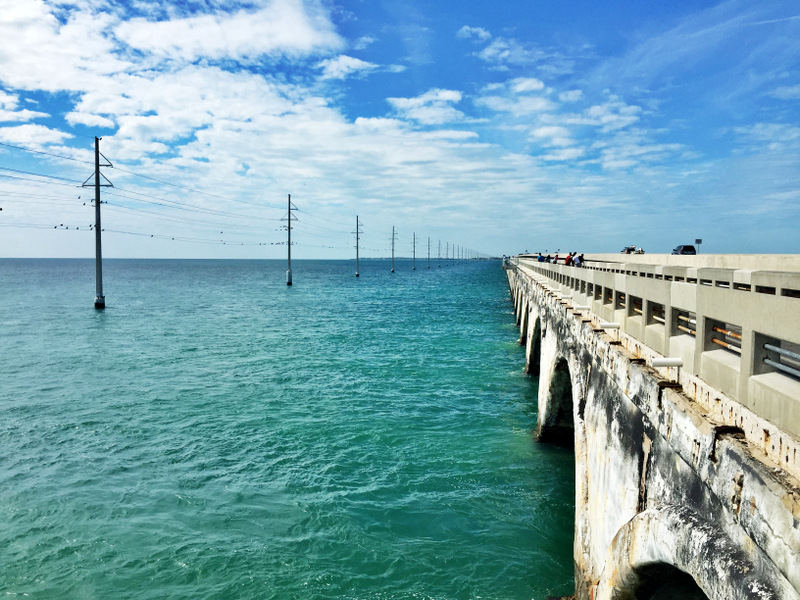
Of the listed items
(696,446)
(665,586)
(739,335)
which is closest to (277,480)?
(665,586)

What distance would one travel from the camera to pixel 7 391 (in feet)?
74.7

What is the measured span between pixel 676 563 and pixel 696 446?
1058mm

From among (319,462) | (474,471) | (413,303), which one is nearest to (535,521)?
(474,471)

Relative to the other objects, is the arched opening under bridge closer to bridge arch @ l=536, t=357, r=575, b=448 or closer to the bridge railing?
the bridge railing

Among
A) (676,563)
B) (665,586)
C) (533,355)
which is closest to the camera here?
(676,563)

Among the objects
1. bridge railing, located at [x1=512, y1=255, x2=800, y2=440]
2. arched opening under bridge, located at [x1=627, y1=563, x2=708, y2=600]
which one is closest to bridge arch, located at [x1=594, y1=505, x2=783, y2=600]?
arched opening under bridge, located at [x1=627, y1=563, x2=708, y2=600]

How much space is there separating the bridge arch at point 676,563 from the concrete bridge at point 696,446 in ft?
0.04

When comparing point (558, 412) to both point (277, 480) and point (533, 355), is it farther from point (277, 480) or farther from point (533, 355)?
point (533, 355)

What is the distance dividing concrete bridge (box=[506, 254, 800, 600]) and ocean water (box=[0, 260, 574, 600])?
3342 millimetres

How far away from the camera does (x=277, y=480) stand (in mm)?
14164

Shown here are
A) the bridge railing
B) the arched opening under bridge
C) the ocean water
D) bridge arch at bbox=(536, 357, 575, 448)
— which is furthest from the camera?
bridge arch at bbox=(536, 357, 575, 448)

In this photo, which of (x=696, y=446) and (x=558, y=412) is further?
(x=558, y=412)

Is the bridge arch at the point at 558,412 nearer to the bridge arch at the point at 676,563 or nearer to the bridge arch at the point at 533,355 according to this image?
the bridge arch at the point at 676,563

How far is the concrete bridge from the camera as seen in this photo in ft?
12.6
